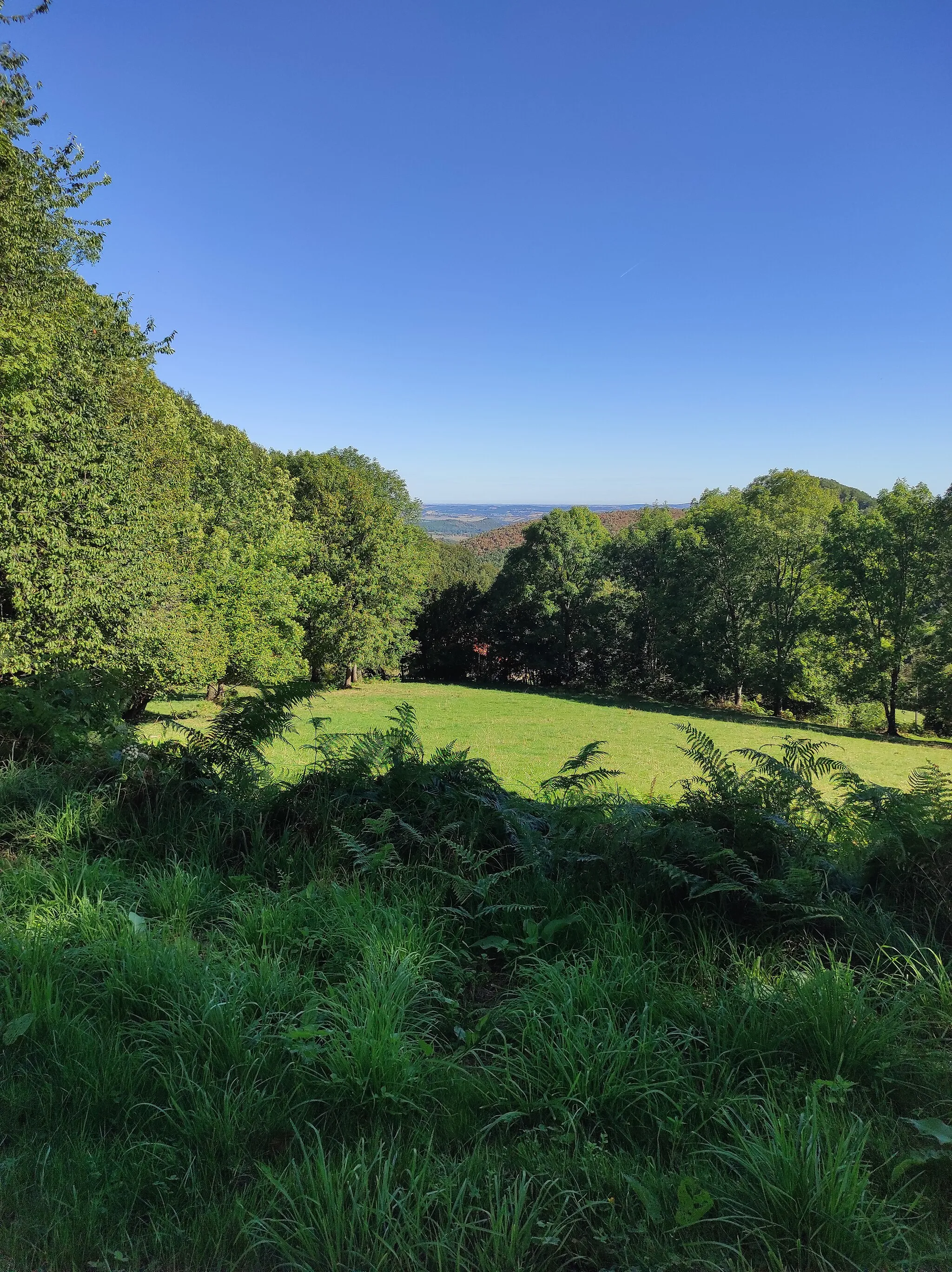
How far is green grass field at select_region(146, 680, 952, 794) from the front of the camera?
1705 centimetres

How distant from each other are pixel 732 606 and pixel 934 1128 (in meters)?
36.4

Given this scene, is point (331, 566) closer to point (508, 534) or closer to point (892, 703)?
point (892, 703)

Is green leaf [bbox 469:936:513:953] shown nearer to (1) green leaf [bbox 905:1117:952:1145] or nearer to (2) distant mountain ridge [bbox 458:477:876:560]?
(1) green leaf [bbox 905:1117:952:1145]

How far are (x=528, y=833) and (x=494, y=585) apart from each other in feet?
135

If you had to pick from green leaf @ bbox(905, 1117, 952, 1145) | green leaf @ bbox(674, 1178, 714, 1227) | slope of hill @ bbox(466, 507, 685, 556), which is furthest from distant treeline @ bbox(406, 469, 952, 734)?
slope of hill @ bbox(466, 507, 685, 556)

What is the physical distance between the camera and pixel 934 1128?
1.84 meters

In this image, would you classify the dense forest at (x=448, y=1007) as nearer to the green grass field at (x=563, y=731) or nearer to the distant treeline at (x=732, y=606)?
the green grass field at (x=563, y=731)

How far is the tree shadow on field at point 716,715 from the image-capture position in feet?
89.7

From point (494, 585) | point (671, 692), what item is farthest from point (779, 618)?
point (494, 585)

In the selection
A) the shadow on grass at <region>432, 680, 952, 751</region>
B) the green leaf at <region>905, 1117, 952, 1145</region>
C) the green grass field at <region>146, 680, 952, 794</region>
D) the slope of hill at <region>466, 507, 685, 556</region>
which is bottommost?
the shadow on grass at <region>432, 680, 952, 751</region>

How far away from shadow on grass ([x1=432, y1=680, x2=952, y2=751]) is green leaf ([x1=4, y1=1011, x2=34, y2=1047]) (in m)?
26.0

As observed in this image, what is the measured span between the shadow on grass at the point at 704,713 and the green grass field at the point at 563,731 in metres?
0.14

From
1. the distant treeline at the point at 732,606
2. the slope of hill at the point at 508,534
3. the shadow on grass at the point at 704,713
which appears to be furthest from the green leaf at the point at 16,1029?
the slope of hill at the point at 508,534

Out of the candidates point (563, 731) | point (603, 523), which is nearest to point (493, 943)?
point (563, 731)
